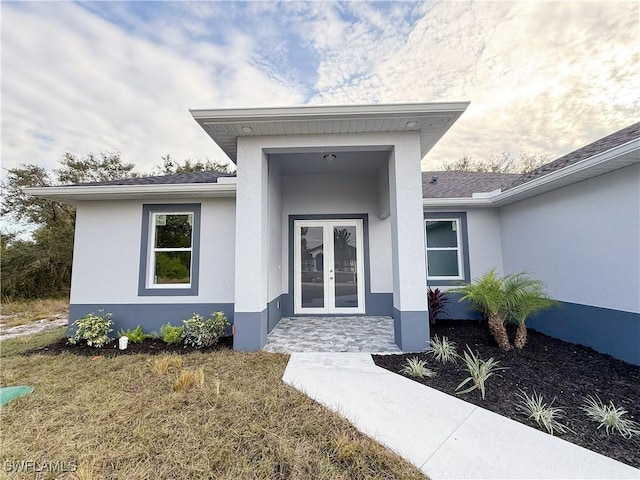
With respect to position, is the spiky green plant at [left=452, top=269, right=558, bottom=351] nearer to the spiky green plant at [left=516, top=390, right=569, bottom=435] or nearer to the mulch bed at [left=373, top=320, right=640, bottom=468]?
the mulch bed at [left=373, top=320, right=640, bottom=468]

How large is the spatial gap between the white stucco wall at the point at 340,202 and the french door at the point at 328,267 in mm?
321

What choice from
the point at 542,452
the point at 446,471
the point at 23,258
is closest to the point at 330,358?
the point at 446,471

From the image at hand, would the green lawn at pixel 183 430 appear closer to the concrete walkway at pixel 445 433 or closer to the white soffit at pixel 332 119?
the concrete walkway at pixel 445 433

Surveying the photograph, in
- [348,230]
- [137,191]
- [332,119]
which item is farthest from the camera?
[348,230]

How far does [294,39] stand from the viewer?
682 cm

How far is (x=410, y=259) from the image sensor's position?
180 inches

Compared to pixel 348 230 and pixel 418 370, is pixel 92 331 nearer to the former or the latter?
pixel 418 370

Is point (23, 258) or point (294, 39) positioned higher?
point (294, 39)

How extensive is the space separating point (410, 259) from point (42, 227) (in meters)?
17.6

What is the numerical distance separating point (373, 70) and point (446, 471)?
8450mm

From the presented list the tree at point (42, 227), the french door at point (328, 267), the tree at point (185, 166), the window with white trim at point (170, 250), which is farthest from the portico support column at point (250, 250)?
the tree at point (185, 166)

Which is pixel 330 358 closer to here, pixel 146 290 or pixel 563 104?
pixel 146 290

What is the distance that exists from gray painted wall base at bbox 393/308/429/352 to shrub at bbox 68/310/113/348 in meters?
5.78

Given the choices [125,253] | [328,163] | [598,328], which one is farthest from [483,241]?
[125,253]
